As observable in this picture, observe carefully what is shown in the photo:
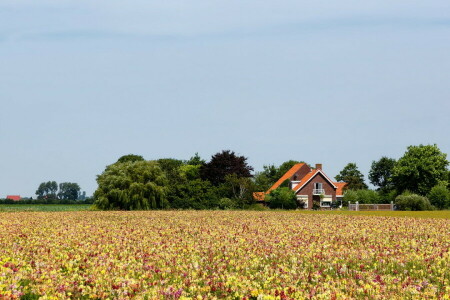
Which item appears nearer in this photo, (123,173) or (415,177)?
(123,173)

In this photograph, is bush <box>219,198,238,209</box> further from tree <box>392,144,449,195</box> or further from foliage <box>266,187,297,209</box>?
tree <box>392,144,449,195</box>

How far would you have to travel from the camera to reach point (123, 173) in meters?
64.2

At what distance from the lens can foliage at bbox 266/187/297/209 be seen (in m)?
78.8

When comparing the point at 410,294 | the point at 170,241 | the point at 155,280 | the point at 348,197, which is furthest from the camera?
the point at 348,197

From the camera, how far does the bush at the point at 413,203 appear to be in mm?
74900

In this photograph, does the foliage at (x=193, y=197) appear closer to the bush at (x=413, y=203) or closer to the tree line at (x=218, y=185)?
the tree line at (x=218, y=185)

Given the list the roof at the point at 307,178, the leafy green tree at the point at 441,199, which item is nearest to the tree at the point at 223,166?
the roof at the point at 307,178

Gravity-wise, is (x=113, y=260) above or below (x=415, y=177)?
below

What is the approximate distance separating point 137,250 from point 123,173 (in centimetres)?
4769

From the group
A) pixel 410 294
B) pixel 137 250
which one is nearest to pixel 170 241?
pixel 137 250

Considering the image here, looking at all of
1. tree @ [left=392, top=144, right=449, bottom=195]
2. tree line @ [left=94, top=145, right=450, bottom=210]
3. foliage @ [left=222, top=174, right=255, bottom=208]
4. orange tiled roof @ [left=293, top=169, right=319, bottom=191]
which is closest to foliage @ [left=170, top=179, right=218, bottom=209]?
tree line @ [left=94, top=145, right=450, bottom=210]

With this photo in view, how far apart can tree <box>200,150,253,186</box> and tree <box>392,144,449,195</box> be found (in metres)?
31.3

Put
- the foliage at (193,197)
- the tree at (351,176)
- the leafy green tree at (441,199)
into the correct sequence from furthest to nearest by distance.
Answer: the tree at (351,176), the leafy green tree at (441,199), the foliage at (193,197)

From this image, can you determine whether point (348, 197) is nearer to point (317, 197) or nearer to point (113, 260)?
point (317, 197)
